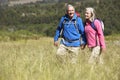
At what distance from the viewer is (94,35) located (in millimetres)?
7602

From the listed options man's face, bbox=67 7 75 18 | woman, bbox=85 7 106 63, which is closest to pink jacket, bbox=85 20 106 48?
woman, bbox=85 7 106 63

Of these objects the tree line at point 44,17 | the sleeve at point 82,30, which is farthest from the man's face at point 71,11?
the tree line at point 44,17

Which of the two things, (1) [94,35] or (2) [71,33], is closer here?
(1) [94,35]

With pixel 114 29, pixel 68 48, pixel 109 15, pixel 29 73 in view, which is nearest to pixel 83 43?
pixel 68 48

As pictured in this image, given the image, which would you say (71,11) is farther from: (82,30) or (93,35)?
(93,35)

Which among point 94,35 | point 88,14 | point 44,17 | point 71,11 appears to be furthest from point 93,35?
point 44,17

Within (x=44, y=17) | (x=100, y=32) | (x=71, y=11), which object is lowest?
(x=44, y=17)

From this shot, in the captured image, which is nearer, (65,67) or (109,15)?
(65,67)

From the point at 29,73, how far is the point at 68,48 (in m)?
3.04

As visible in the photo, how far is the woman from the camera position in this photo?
7.47 meters

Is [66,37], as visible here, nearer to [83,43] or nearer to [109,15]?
[83,43]

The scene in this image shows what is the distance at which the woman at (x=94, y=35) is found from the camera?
7473 millimetres

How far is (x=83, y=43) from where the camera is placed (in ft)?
25.7

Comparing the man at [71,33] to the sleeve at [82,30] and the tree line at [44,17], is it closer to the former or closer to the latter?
the sleeve at [82,30]
